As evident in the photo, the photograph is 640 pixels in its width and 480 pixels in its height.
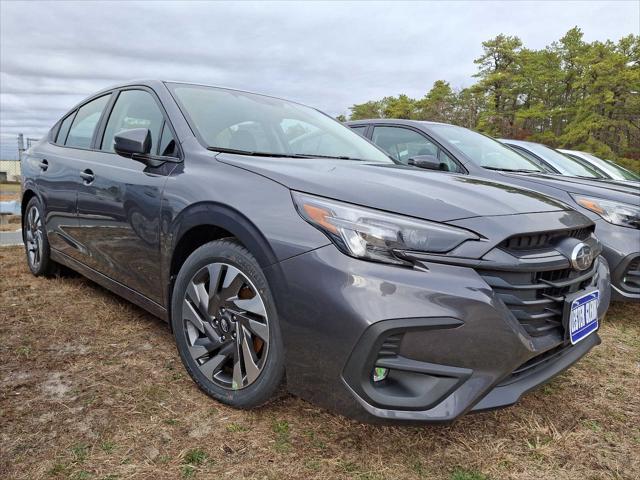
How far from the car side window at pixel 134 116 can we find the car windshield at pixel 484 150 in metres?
2.64

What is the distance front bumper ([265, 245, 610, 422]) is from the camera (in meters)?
1.50

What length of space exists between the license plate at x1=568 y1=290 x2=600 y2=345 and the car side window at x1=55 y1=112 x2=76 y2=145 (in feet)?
11.3

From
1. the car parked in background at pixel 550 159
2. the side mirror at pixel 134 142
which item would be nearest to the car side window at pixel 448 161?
the car parked in background at pixel 550 159

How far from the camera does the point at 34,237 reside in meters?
3.88

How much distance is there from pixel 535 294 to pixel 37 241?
3.67 meters

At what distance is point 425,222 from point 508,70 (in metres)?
33.7

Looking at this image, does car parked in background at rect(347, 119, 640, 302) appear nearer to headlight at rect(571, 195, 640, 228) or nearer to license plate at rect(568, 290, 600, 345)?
headlight at rect(571, 195, 640, 228)

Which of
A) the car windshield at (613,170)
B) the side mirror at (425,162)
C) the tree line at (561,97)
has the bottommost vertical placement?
the side mirror at (425,162)

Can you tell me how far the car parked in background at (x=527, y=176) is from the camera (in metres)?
3.28

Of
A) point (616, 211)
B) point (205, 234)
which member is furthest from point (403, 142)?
point (205, 234)

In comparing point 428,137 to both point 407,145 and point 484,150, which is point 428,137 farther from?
point 484,150

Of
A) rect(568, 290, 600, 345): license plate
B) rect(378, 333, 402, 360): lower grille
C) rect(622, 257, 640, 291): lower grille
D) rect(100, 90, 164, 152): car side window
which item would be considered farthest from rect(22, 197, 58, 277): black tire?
rect(622, 257, 640, 291): lower grille

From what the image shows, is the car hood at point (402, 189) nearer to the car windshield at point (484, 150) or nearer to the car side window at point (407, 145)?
the car side window at point (407, 145)

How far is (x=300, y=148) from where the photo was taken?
2.62 metres
